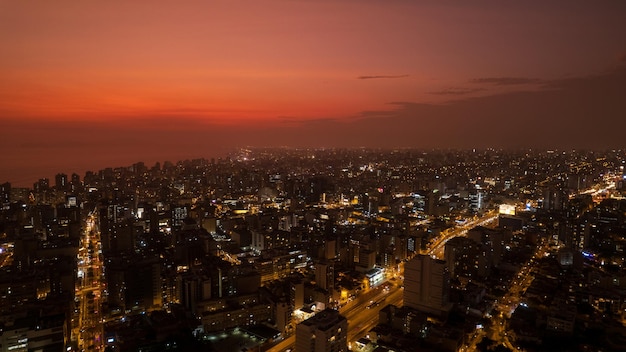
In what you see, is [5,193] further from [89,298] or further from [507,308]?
[507,308]

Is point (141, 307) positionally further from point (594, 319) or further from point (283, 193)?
point (283, 193)

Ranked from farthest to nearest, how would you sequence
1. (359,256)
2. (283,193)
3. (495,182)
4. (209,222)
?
(495,182), (283,193), (209,222), (359,256)

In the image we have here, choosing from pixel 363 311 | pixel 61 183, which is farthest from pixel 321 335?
pixel 61 183

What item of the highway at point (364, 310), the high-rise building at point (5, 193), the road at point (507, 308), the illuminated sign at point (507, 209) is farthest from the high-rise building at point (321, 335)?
the high-rise building at point (5, 193)

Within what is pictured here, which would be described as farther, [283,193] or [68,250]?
[283,193]

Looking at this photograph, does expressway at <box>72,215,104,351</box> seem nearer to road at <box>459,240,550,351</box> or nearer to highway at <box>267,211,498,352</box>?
highway at <box>267,211,498,352</box>

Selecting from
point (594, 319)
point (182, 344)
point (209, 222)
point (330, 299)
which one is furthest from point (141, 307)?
point (594, 319)
